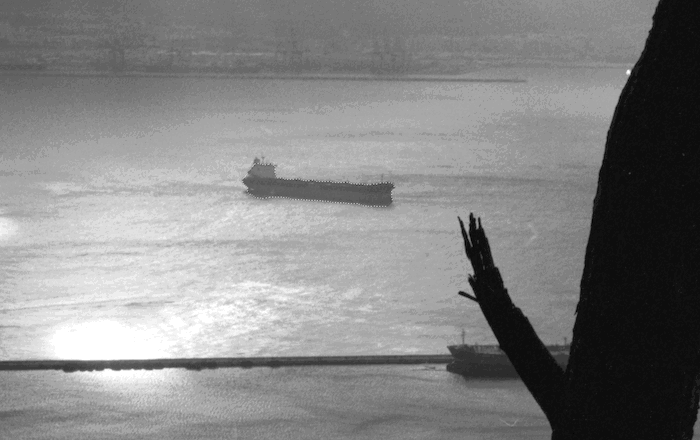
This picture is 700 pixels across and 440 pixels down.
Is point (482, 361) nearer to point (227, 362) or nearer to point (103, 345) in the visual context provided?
point (227, 362)

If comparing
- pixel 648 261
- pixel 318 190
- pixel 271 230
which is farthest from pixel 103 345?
pixel 648 261

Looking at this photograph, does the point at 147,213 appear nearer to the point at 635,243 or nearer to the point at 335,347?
the point at 335,347

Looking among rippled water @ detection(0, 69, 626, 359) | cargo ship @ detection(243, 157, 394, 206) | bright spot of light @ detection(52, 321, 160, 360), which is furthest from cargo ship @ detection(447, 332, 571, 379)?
cargo ship @ detection(243, 157, 394, 206)

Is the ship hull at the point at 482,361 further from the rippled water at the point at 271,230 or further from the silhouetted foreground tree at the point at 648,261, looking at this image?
the silhouetted foreground tree at the point at 648,261

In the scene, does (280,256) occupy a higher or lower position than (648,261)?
higher

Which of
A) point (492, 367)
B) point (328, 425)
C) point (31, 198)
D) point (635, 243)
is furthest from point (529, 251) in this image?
point (635, 243)
